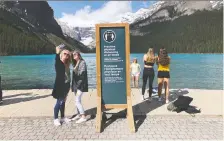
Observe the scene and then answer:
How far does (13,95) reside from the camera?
1195cm

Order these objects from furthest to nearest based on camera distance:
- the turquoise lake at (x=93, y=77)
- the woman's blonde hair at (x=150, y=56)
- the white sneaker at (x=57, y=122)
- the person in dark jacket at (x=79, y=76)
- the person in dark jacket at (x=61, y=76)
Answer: the turquoise lake at (x=93, y=77) < the woman's blonde hair at (x=150, y=56) < the person in dark jacket at (x=79, y=76) < the white sneaker at (x=57, y=122) < the person in dark jacket at (x=61, y=76)

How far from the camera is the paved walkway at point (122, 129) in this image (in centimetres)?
648

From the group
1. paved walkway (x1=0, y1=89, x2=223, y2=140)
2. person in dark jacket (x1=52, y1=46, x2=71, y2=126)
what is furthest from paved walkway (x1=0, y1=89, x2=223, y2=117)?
person in dark jacket (x1=52, y1=46, x2=71, y2=126)

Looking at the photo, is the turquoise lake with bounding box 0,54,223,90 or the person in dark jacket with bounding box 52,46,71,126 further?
the turquoise lake with bounding box 0,54,223,90

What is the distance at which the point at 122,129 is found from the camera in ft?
23.2

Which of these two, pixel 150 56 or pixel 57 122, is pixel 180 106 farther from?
pixel 57 122

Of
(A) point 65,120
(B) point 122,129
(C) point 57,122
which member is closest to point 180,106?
(B) point 122,129

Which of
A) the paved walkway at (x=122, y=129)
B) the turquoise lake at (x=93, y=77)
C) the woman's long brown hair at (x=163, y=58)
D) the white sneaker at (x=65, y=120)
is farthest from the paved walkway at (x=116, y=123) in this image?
the turquoise lake at (x=93, y=77)

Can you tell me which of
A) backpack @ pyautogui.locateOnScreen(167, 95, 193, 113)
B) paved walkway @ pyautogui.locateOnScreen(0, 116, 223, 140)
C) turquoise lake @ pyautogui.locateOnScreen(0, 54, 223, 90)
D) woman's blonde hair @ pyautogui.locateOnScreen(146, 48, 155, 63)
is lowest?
turquoise lake @ pyautogui.locateOnScreen(0, 54, 223, 90)

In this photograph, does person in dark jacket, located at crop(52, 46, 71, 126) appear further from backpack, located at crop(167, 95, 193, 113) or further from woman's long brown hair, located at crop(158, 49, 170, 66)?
woman's long brown hair, located at crop(158, 49, 170, 66)

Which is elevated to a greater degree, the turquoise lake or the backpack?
the backpack

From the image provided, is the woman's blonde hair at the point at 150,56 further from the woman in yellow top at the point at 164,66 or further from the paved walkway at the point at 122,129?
the paved walkway at the point at 122,129

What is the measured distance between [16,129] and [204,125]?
4.44 m

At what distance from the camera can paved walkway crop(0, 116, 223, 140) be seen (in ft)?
21.3
